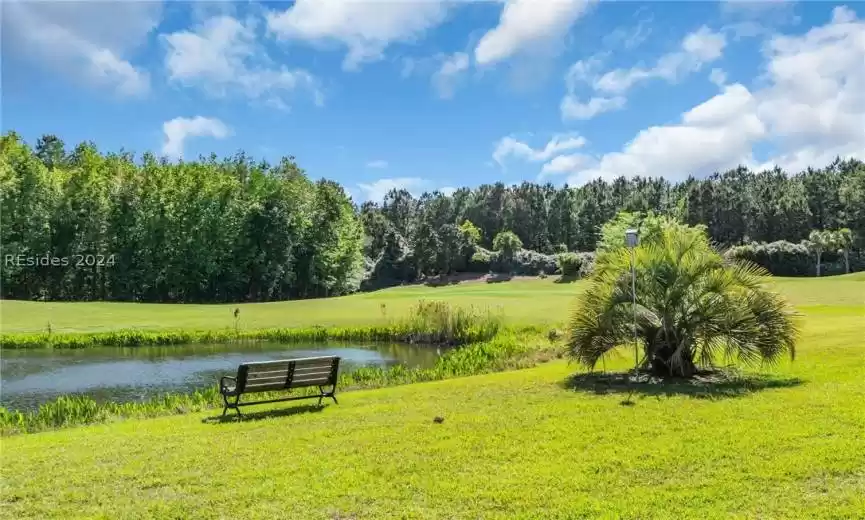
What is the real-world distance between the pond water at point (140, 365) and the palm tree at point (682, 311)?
11452 mm

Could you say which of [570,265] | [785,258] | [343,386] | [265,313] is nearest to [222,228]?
[265,313]

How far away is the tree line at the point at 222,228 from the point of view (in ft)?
197

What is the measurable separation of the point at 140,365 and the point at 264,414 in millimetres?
15331

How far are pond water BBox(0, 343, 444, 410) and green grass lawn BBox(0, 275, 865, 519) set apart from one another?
775 cm

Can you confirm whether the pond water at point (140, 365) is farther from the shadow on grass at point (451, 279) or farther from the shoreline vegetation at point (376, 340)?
the shadow on grass at point (451, 279)

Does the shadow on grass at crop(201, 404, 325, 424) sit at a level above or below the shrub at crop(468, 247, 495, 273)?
below

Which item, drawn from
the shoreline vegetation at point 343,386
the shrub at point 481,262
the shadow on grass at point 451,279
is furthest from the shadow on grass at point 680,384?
the shrub at point 481,262

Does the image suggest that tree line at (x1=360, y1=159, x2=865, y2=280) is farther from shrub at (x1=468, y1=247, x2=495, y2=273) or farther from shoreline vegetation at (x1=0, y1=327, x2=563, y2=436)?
shoreline vegetation at (x1=0, y1=327, x2=563, y2=436)

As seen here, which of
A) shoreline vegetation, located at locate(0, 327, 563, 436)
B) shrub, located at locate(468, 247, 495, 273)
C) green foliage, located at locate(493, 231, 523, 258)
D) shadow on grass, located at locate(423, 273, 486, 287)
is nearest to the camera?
shoreline vegetation, located at locate(0, 327, 563, 436)

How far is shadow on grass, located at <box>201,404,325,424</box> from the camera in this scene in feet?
39.1

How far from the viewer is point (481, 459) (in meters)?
7.89

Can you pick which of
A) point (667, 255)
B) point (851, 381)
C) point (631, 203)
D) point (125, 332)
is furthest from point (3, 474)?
point (631, 203)

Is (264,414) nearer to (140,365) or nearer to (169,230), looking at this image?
(140,365)

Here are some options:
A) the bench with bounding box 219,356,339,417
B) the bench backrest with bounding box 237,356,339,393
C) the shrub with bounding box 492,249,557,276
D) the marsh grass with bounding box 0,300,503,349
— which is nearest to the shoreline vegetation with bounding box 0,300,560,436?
the marsh grass with bounding box 0,300,503,349
